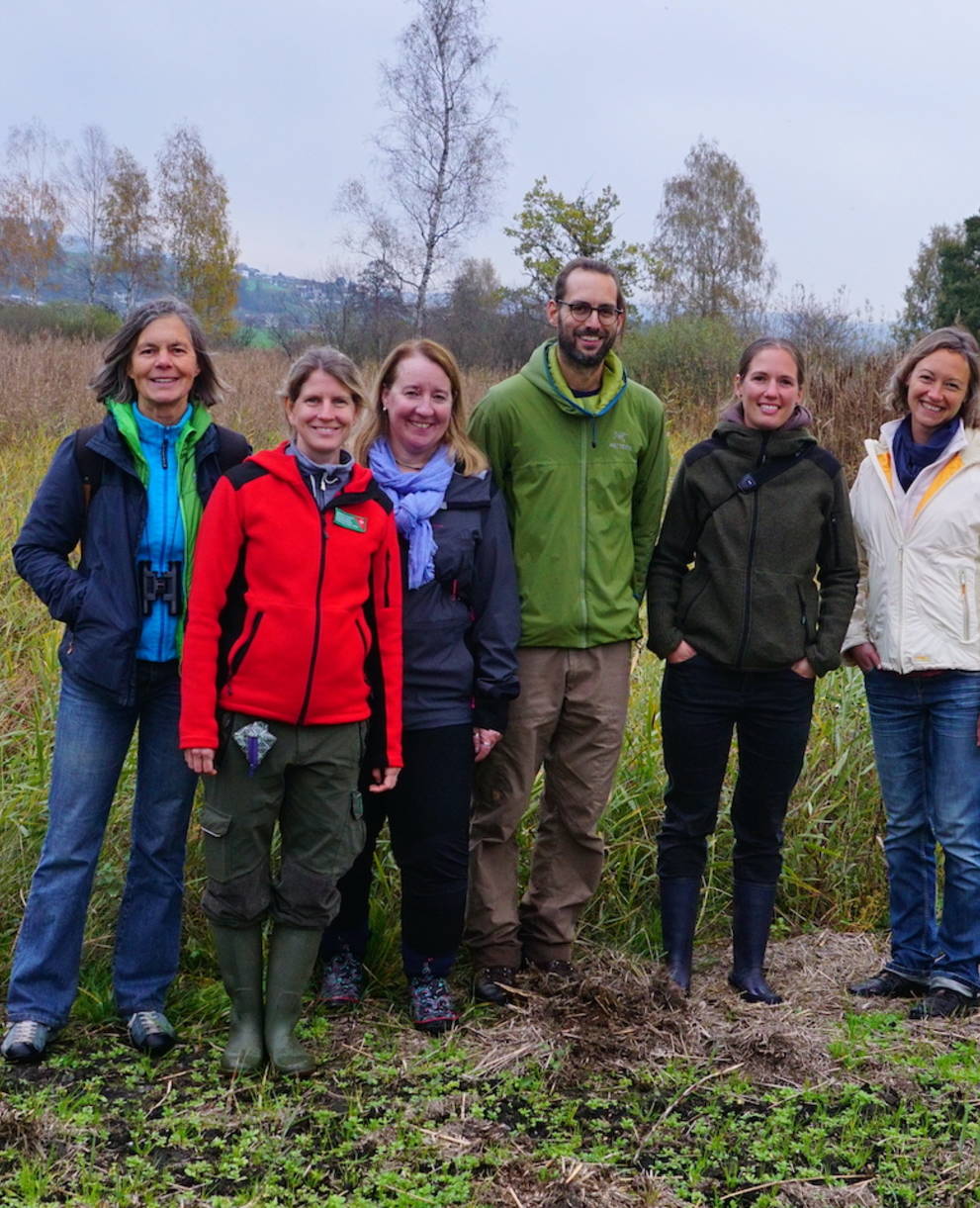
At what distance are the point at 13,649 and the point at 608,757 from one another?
10.2ft

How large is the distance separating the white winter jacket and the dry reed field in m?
1.21

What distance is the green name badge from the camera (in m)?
3.23

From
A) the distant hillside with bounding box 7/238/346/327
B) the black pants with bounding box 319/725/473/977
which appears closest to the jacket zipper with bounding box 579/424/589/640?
the black pants with bounding box 319/725/473/977

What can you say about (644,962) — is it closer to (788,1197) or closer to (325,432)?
(788,1197)

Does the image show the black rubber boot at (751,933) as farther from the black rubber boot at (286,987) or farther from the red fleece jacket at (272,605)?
the red fleece jacket at (272,605)

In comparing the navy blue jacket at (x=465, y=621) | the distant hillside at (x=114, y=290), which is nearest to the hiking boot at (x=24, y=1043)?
the navy blue jacket at (x=465, y=621)

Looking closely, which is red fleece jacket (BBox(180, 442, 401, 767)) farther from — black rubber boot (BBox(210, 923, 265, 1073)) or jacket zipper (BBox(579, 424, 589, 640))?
jacket zipper (BBox(579, 424, 589, 640))

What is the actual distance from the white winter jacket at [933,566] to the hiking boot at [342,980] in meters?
2.00

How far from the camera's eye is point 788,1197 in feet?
9.50

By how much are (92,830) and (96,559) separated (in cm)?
78

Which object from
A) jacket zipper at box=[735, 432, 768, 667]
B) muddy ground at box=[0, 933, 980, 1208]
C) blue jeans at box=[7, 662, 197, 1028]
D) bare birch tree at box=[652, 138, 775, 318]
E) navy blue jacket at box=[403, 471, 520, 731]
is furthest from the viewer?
bare birch tree at box=[652, 138, 775, 318]

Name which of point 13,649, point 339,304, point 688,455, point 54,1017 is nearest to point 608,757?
point 688,455

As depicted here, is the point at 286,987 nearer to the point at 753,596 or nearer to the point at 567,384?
the point at 753,596

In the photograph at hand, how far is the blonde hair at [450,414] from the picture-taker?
11.8 ft
